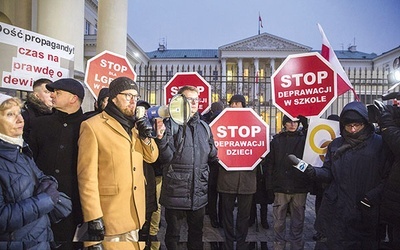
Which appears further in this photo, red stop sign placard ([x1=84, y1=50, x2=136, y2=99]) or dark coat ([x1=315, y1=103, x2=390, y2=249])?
red stop sign placard ([x1=84, y1=50, x2=136, y2=99])

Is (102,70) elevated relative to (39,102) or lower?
elevated

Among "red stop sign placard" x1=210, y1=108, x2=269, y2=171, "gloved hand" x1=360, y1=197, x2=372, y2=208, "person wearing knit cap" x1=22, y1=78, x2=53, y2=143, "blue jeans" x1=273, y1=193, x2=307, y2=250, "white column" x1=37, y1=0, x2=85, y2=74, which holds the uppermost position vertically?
"white column" x1=37, y1=0, x2=85, y2=74

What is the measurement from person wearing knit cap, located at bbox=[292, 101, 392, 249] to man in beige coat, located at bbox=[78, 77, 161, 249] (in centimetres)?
202

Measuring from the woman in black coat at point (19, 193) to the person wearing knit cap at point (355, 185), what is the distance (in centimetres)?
266

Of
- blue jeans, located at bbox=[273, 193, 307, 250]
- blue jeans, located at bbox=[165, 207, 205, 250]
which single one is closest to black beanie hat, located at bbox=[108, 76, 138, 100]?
blue jeans, located at bbox=[165, 207, 205, 250]

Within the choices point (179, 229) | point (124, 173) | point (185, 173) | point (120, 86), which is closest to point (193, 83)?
point (185, 173)

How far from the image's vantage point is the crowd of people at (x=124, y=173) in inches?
96.0

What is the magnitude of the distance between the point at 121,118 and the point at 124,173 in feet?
1.64

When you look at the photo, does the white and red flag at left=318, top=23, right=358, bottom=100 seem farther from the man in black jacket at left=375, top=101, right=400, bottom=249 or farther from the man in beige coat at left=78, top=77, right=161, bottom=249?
the man in beige coat at left=78, top=77, right=161, bottom=249

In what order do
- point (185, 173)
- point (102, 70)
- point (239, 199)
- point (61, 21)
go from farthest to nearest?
point (61, 21), point (102, 70), point (239, 199), point (185, 173)

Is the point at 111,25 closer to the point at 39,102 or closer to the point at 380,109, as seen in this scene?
the point at 39,102

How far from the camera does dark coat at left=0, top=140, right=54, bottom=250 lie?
2176 millimetres

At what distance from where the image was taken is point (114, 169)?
285cm

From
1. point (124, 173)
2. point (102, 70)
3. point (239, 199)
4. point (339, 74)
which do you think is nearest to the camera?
point (124, 173)
